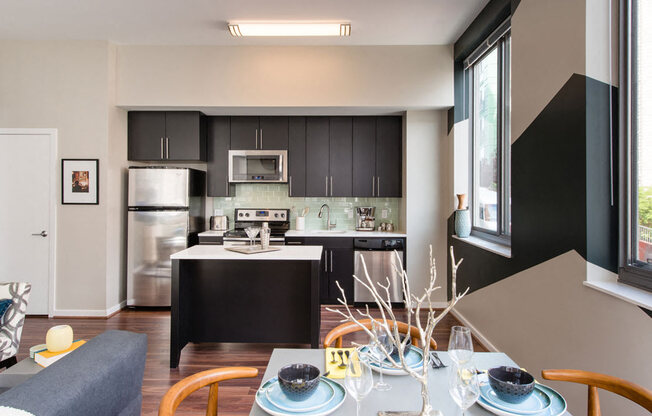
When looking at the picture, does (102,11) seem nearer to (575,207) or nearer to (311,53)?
(311,53)

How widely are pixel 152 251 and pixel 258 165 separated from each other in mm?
1601

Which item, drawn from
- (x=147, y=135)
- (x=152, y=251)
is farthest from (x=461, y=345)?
(x=147, y=135)

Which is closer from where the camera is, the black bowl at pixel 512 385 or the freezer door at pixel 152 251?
the black bowl at pixel 512 385

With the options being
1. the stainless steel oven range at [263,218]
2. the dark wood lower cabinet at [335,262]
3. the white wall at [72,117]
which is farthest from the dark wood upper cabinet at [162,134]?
the dark wood lower cabinet at [335,262]

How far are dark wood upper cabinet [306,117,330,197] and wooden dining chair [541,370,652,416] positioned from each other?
12.4 feet

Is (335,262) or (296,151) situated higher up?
(296,151)

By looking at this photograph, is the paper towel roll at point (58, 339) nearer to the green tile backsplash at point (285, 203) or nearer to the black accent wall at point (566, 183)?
the black accent wall at point (566, 183)

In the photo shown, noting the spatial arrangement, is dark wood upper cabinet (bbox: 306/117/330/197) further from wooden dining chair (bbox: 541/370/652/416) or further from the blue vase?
wooden dining chair (bbox: 541/370/652/416)

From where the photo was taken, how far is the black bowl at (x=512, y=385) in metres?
1.06

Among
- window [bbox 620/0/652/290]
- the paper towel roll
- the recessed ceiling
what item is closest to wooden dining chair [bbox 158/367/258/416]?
the paper towel roll

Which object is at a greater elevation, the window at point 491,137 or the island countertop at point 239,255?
the window at point 491,137

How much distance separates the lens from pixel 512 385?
3.48ft

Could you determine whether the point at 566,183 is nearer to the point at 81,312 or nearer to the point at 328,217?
the point at 328,217

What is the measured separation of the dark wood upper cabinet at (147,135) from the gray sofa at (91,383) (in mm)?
3413
